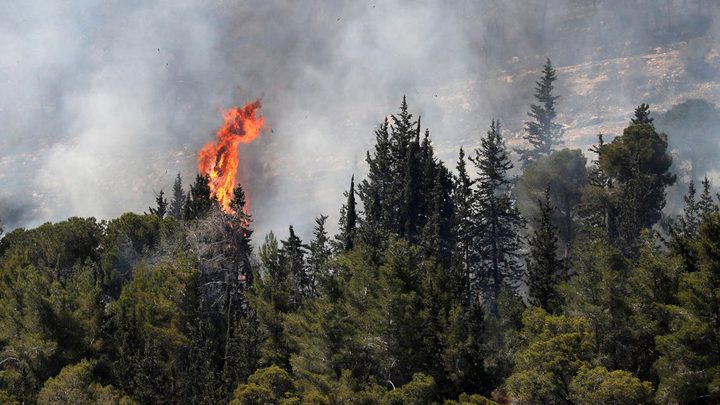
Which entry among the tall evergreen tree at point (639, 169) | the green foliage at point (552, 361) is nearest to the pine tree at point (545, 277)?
the green foliage at point (552, 361)

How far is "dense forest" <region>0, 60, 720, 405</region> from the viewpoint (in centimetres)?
3625

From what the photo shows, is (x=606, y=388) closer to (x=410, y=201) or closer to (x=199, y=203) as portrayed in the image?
(x=410, y=201)

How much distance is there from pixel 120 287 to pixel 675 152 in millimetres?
75444

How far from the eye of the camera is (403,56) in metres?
157

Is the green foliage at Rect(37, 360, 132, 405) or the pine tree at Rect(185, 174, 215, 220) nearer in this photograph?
the green foliage at Rect(37, 360, 132, 405)

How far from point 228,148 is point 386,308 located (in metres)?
85.3

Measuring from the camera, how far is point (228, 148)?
122 metres

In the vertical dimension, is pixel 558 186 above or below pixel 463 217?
above

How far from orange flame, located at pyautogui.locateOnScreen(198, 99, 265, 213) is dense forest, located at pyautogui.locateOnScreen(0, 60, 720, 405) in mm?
31621

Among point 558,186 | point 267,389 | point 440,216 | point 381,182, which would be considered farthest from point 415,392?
point 558,186

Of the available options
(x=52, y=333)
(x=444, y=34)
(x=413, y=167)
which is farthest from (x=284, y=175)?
(x=52, y=333)

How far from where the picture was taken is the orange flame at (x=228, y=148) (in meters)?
108

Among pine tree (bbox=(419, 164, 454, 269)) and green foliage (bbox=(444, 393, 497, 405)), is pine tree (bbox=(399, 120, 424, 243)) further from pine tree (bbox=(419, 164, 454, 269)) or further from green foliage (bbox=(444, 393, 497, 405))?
green foliage (bbox=(444, 393, 497, 405))

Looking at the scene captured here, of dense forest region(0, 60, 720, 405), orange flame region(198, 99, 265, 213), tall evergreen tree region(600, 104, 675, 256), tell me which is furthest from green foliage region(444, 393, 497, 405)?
orange flame region(198, 99, 265, 213)
